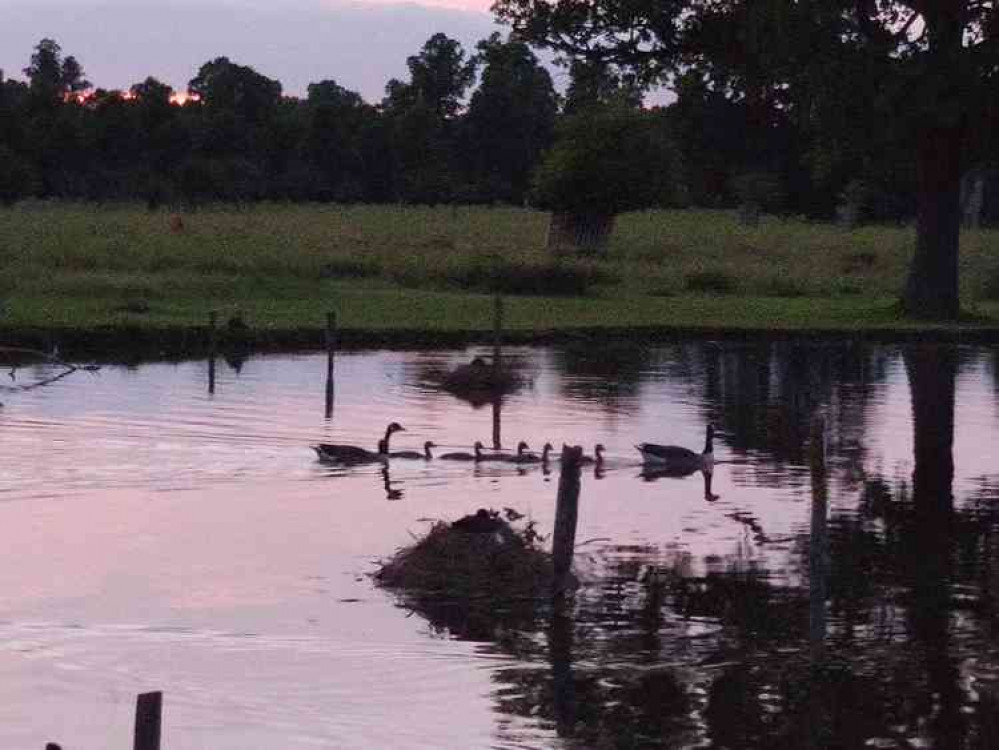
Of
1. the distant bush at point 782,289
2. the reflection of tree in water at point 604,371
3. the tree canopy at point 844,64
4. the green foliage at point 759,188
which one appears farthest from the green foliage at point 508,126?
the reflection of tree in water at point 604,371

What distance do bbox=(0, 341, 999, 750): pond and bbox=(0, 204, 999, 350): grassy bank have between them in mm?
11312

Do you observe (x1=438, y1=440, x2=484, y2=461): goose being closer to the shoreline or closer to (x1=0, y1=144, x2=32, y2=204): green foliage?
the shoreline

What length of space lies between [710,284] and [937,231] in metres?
9.28

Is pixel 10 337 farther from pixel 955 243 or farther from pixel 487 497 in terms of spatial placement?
pixel 955 243

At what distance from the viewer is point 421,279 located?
50781 mm

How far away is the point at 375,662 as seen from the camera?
14.4 metres

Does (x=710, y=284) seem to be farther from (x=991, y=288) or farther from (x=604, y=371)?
(x=604, y=371)

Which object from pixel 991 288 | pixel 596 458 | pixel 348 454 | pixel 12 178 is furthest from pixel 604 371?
pixel 12 178

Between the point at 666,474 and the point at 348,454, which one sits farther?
the point at 666,474

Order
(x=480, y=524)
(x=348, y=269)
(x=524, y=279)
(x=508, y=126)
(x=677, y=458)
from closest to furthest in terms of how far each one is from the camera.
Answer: (x=480, y=524), (x=677, y=458), (x=524, y=279), (x=348, y=269), (x=508, y=126)

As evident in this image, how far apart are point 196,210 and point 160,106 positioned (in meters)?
19.9

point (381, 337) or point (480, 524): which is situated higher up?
point (381, 337)

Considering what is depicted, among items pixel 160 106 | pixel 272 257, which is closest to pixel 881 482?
pixel 272 257

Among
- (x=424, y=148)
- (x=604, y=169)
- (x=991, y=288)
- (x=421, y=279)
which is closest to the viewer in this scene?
(x=421, y=279)
